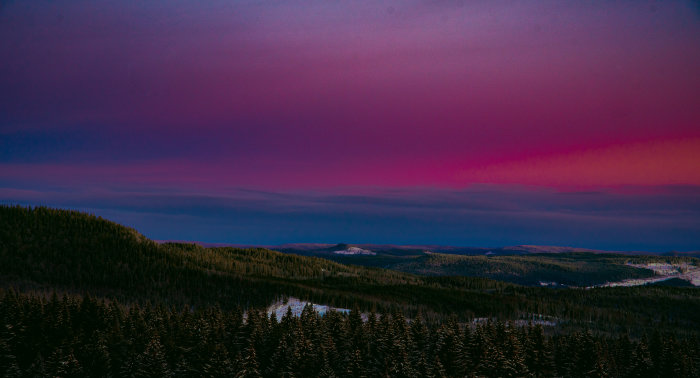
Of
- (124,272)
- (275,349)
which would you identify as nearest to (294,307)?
(275,349)

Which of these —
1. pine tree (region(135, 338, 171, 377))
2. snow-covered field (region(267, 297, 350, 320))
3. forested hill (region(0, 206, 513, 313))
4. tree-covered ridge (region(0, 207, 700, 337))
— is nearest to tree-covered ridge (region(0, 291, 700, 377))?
pine tree (region(135, 338, 171, 377))

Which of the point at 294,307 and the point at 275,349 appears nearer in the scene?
the point at 275,349

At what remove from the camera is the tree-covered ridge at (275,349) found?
218 feet

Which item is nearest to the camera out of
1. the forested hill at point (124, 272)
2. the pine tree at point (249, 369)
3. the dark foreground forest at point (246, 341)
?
the pine tree at point (249, 369)

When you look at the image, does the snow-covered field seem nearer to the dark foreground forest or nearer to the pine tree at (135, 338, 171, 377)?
the dark foreground forest

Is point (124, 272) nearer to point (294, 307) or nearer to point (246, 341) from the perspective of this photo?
point (294, 307)

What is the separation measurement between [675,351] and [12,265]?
5814 inches

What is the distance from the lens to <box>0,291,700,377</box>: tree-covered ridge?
6644 centimetres

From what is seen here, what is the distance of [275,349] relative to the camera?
2972 inches

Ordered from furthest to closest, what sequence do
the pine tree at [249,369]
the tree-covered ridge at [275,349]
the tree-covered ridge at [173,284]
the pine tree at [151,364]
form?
the tree-covered ridge at [173,284] → the tree-covered ridge at [275,349] → the pine tree at [151,364] → the pine tree at [249,369]

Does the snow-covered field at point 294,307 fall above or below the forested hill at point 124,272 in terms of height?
below

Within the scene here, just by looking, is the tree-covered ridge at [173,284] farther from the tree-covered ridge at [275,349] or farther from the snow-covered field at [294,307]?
the tree-covered ridge at [275,349]

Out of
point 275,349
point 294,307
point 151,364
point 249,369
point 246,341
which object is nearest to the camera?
point 249,369

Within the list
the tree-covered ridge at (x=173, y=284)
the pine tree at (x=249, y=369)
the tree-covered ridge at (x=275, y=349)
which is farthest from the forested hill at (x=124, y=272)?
the pine tree at (x=249, y=369)
